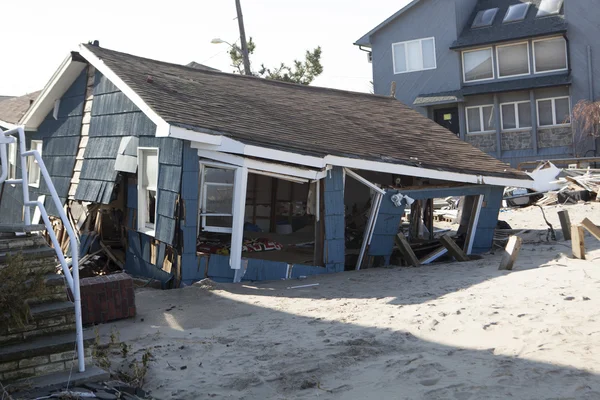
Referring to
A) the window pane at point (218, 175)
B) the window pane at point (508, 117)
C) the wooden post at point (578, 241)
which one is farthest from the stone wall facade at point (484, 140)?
the window pane at point (218, 175)

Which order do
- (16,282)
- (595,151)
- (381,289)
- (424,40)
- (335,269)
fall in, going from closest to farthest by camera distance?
(16,282) < (381,289) < (335,269) < (595,151) < (424,40)

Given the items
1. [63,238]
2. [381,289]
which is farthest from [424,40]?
[381,289]

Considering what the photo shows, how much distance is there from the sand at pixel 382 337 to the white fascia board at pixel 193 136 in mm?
2198

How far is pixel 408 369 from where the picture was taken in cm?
574

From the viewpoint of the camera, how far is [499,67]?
100 feet

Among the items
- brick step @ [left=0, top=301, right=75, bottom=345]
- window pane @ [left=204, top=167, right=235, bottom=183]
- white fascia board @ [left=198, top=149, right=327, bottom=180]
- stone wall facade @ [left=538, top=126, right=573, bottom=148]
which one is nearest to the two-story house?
stone wall facade @ [left=538, top=126, right=573, bottom=148]

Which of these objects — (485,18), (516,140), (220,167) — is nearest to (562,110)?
(516,140)

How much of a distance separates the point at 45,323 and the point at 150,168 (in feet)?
20.7

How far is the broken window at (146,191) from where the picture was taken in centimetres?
1168

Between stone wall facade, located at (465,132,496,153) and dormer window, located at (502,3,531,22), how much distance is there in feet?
17.2

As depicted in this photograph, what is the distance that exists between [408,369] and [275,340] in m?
1.78

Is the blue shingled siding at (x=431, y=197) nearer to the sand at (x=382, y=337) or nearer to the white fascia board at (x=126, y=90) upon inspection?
the sand at (x=382, y=337)

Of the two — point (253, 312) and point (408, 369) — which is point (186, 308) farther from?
point (408, 369)

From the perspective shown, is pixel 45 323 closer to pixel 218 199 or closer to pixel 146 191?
pixel 218 199
